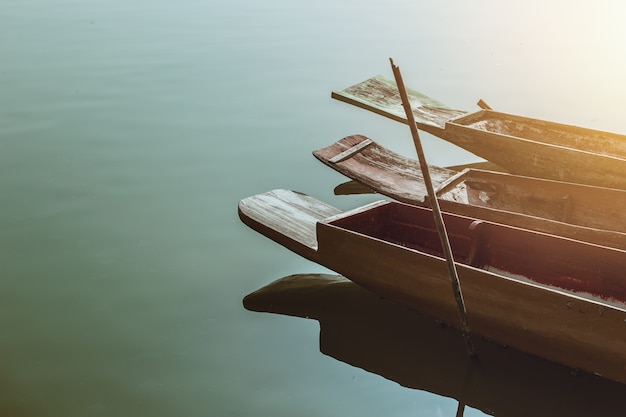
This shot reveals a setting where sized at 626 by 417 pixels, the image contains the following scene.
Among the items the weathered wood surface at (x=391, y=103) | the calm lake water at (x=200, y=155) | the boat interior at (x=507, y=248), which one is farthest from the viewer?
the weathered wood surface at (x=391, y=103)

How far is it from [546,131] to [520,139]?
84 cm

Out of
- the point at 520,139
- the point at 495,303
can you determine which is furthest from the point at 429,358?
the point at 520,139

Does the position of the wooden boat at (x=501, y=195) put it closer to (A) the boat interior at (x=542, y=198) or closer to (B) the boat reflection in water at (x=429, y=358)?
(A) the boat interior at (x=542, y=198)

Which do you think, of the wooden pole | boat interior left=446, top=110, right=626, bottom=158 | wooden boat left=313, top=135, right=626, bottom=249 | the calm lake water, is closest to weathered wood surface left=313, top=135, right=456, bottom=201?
wooden boat left=313, top=135, right=626, bottom=249

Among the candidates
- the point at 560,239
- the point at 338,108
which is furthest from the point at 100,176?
the point at 560,239

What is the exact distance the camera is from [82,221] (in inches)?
266

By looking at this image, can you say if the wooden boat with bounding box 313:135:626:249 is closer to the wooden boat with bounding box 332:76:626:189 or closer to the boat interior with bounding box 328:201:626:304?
the boat interior with bounding box 328:201:626:304

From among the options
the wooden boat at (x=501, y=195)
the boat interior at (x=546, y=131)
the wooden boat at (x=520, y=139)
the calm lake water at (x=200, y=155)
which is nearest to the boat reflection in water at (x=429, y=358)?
the calm lake water at (x=200, y=155)

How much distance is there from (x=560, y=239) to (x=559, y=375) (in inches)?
32.4

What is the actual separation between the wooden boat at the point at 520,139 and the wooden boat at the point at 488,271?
1.55 m

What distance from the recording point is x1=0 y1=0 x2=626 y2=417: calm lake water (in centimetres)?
479

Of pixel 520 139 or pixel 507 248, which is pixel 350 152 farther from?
pixel 507 248

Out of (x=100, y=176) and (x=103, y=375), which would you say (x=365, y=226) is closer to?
(x=103, y=375)

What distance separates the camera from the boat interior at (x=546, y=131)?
7148 mm
